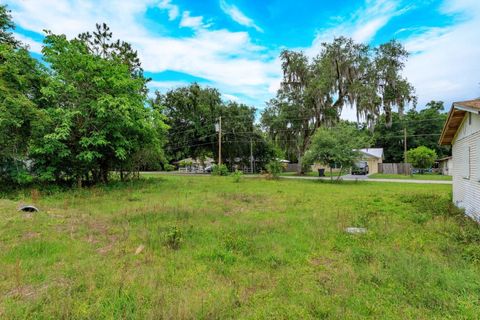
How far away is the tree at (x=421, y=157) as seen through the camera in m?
25.9

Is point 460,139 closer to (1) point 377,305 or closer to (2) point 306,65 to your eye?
(1) point 377,305

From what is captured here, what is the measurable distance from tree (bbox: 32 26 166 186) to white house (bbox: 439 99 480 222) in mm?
11992

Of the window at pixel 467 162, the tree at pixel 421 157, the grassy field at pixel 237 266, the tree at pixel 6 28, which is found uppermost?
the tree at pixel 6 28

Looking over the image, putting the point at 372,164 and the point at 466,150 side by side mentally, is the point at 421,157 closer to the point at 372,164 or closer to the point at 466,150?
the point at 372,164

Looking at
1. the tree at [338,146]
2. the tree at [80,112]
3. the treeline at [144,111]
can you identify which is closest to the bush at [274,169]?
the treeline at [144,111]

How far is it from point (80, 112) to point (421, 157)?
31.2 metres

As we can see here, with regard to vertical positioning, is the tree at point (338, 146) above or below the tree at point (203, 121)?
below

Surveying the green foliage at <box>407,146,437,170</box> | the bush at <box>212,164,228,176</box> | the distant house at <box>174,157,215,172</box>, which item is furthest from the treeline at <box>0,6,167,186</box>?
the green foliage at <box>407,146,437,170</box>

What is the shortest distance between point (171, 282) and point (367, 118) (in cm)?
2460

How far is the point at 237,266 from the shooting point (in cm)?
365

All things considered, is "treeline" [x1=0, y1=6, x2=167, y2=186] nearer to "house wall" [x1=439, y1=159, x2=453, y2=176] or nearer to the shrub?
the shrub

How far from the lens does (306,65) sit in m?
23.3

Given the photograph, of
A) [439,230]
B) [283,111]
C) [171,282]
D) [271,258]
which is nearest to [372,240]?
[439,230]

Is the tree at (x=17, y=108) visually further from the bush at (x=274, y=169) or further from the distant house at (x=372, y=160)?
the distant house at (x=372, y=160)
